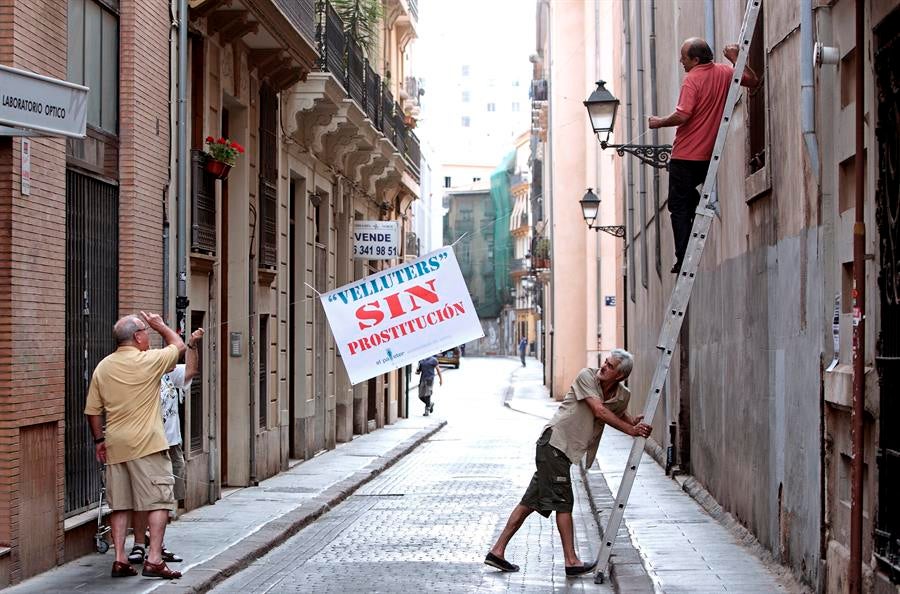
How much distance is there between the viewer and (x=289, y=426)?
22453 mm

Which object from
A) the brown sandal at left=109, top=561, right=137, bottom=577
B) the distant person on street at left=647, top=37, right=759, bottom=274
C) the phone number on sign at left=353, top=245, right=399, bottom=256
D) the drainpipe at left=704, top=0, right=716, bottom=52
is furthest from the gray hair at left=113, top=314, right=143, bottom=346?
the phone number on sign at left=353, top=245, right=399, bottom=256

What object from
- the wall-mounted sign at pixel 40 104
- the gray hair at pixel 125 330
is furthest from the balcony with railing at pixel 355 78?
the wall-mounted sign at pixel 40 104

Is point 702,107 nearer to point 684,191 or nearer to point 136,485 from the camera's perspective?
point 684,191

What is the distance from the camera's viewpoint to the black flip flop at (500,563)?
1099 cm

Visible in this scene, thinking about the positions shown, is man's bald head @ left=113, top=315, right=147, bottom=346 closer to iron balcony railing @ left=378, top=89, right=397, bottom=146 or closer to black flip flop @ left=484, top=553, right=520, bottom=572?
black flip flop @ left=484, top=553, right=520, bottom=572

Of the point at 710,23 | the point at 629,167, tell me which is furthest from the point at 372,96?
the point at 710,23

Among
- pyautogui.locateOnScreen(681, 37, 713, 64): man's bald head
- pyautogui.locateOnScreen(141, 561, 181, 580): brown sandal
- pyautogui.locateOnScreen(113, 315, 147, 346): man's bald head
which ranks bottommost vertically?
pyautogui.locateOnScreen(141, 561, 181, 580): brown sandal

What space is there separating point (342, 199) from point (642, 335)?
20.2 feet

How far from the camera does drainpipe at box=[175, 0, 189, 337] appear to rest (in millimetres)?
13898

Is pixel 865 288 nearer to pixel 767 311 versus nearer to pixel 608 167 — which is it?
pixel 767 311

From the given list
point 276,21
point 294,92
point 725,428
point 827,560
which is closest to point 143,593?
point 827,560

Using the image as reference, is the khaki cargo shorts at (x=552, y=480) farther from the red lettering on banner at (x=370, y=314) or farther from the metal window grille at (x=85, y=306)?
the red lettering on banner at (x=370, y=314)

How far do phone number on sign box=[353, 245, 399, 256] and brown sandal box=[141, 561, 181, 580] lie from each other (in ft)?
57.0

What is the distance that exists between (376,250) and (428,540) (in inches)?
579
